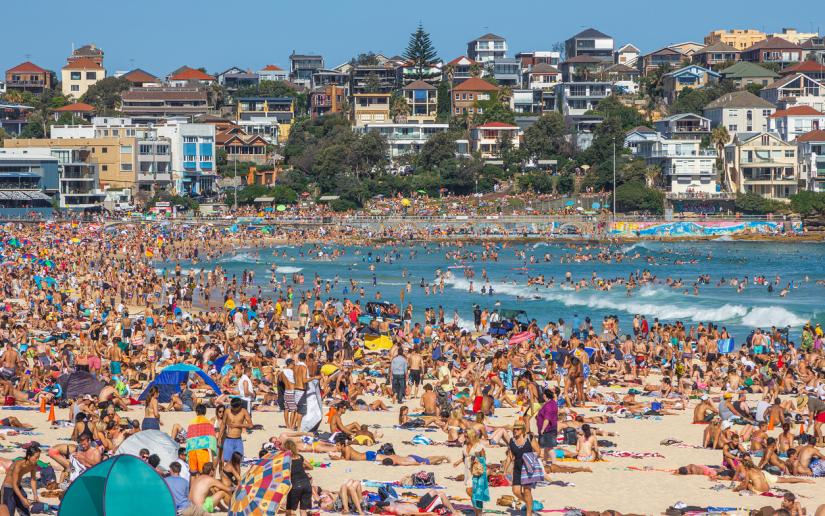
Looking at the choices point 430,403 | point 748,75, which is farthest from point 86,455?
point 748,75

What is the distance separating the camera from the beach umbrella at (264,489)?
10617 mm

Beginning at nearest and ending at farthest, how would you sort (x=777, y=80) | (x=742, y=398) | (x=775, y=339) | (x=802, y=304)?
1. (x=742, y=398)
2. (x=775, y=339)
3. (x=802, y=304)
4. (x=777, y=80)

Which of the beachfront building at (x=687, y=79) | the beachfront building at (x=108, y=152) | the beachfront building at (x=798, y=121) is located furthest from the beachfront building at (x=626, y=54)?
the beachfront building at (x=108, y=152)

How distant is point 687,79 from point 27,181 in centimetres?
5672

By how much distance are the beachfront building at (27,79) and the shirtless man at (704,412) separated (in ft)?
375

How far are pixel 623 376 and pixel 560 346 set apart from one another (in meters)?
2.10

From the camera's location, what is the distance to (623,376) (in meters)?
24.2

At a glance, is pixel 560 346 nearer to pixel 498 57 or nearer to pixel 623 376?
pixel 623 376

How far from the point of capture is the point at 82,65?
12494 cm

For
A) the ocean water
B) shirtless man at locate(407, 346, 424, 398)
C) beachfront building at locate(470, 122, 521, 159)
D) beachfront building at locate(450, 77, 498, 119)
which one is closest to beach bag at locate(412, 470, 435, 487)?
shirtless man at locate(407, 346, 424, 398)

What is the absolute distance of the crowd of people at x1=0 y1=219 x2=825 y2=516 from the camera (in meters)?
13.0

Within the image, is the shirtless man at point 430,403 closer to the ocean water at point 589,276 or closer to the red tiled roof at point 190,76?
the ocean water at point 589,276

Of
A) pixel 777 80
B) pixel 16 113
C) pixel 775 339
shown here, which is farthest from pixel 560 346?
pixel 16 113

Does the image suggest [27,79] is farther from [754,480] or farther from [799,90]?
[754,480]
